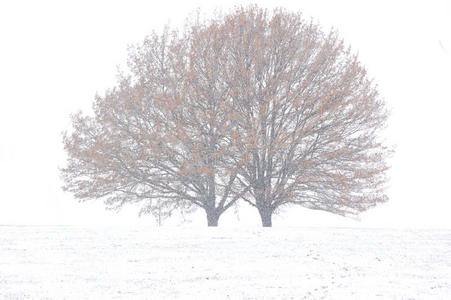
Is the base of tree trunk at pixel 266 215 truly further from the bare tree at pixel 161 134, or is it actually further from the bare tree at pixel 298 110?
the bare tree at pixel 161 134

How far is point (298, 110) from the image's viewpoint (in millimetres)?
24641

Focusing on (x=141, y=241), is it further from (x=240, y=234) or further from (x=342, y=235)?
(x=342, y=235)

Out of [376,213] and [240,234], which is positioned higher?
[376,213]

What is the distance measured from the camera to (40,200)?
8894 cm

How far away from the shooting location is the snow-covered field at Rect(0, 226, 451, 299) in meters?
13.2

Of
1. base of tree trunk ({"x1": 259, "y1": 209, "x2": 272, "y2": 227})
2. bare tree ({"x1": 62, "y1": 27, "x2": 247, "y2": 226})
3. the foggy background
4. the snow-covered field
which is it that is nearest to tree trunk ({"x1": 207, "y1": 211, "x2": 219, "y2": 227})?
bare tree ({"x1": 62, "y1": 27, "x2": 247, "y2": 226})

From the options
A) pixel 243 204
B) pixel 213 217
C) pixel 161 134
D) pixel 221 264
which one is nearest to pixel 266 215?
pixel 213 217

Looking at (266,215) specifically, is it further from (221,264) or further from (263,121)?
(221,264)

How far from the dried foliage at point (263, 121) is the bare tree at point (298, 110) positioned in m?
0.04

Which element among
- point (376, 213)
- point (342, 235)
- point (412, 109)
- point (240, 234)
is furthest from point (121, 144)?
point (412, 109)

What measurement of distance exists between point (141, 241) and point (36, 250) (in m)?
2.96

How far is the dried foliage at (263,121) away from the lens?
2444 cm

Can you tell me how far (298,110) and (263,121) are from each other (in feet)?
4.57

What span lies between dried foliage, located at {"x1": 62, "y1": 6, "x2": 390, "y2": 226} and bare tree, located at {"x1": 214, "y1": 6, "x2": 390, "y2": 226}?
4 centimetres
